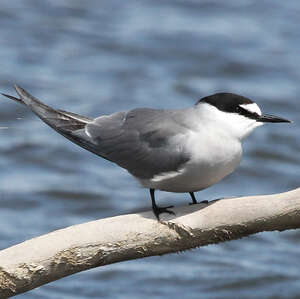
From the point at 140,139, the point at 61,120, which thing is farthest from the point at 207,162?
Result: the point at 61,120

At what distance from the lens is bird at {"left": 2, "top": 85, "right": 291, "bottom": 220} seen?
5.66 meters

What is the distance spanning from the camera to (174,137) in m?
5.87

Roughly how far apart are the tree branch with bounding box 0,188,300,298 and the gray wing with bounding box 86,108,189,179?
52 cm

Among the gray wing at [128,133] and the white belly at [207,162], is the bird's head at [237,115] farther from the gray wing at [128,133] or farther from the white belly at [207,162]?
the gray wing at [128,133]

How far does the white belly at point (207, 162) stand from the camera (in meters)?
5.61

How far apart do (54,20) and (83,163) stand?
12.2 feet

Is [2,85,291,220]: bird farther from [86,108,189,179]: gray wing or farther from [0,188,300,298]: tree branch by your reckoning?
[0,188,300,298]: tree branch

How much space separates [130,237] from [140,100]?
6.64 metres

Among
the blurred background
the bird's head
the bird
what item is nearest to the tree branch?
the bird

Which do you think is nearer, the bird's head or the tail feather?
the bird's head

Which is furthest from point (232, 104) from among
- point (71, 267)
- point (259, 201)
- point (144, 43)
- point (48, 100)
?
point (144, 43)

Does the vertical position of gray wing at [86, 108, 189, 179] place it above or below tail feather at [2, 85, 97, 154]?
below

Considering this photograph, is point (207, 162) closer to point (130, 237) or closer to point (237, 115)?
point (237, 115)

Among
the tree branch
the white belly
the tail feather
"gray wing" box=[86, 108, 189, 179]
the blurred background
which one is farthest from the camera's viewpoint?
the blurred background
